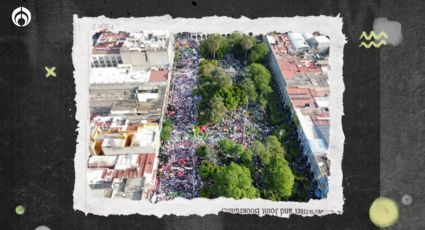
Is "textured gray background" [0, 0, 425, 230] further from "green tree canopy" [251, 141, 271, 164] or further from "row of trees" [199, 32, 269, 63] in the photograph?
"row of trees" [199, 32, 269, 63]

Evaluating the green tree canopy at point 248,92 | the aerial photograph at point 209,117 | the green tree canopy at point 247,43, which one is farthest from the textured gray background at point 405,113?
the green tree canopy at point 247,43

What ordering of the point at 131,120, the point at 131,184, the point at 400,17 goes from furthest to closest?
the point at 131,120
the point at 131,184
the point at 400,17

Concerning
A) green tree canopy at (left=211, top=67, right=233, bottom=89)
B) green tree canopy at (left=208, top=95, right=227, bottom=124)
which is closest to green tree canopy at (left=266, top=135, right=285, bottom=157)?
green tree canopy at (left=208, top=95, right=227, bottom=124)

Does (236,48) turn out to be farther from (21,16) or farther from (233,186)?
(21,16)

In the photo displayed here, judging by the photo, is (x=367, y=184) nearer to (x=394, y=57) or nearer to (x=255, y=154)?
(x=394, y=57)

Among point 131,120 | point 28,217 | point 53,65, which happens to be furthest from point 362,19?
point 131,120

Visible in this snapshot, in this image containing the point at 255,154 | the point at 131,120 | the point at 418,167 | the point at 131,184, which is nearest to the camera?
the point at 418,167
